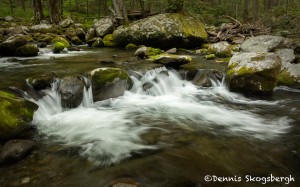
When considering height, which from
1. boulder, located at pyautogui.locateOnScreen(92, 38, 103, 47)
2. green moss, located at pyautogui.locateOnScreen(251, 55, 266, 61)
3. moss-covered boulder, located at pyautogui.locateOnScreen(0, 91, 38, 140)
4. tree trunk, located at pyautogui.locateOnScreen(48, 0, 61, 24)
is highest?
tree trunk, located at pyautogui.locateOnScreen(48, 0, 61, 24)

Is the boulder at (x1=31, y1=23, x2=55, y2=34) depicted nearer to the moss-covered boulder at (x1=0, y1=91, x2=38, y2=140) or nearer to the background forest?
the background forest

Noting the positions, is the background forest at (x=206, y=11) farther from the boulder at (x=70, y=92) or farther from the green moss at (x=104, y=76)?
the boulder at (x=70, y=92)

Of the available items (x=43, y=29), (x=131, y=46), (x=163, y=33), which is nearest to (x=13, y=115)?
(x=163, y=33)

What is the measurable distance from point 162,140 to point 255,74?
15.1ft

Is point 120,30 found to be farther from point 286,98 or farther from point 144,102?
point 286,98

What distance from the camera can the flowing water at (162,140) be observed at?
411 centimetres

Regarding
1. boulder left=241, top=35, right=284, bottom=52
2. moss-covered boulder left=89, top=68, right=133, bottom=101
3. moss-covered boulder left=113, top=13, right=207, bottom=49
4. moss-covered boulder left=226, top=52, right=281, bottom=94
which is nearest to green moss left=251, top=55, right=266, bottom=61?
moss-covered boulder left=226, top=52, right=281, bottom=94

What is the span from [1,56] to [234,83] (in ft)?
33.5

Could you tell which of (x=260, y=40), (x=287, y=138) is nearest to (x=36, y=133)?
(x=287, y=138)

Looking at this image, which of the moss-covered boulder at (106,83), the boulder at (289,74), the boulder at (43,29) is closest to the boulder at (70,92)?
the moss-covered boulder at (106,83)

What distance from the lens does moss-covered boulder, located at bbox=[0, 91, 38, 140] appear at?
496 cm

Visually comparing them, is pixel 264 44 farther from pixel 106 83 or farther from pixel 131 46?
pixel 106 83

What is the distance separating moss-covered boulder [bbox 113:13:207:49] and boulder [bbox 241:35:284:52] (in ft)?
10.5

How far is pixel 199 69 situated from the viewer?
9992 mm
